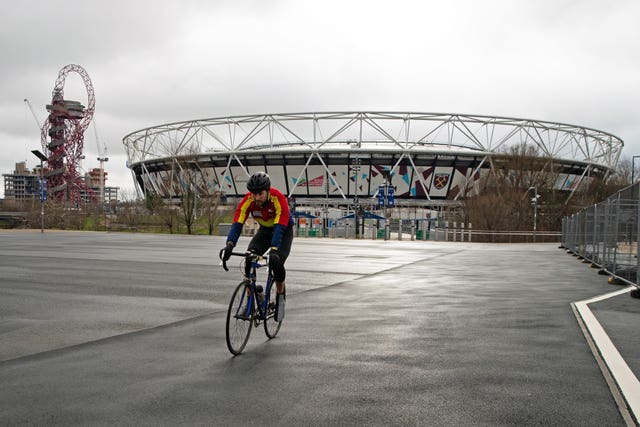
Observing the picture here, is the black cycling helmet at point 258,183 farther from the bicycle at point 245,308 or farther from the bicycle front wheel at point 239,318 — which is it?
the bicycle front wheel at point 239,318

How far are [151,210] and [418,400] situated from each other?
1944 inches

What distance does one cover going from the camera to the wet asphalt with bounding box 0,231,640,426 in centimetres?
383

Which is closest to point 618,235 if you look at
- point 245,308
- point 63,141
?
point 245,308

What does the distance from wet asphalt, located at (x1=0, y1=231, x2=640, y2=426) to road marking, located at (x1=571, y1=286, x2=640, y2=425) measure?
0.37 ft

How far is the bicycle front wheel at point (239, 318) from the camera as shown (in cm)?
537

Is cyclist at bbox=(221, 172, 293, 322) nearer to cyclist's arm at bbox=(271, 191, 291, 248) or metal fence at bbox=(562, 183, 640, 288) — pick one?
cyclist's arm at bbox=(271, 191, 291, 248)

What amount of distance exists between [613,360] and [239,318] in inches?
140

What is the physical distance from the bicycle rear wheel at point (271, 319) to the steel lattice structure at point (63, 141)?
9465 cm

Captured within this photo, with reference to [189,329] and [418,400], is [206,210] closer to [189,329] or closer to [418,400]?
[189,329]

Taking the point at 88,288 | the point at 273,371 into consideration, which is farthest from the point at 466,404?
the point at 88,288

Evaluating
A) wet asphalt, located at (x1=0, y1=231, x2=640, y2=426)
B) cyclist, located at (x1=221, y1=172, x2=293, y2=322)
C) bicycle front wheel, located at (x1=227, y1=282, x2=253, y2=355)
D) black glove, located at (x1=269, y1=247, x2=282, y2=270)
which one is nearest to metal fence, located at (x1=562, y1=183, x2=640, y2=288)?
wet asphalt, located at (x1=0, y1=231, x2=640, y2=426)

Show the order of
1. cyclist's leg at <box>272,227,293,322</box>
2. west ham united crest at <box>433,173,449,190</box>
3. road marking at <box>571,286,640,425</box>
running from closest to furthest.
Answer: road marking at <box>571,286,640,425</box>
cyclist's leg at <box>272,227,293,322</box>
west ham united crest at <box>433,173,449,190</box>

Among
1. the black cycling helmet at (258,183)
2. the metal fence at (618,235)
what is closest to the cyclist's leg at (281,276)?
the black cycling helmet at (258,183)

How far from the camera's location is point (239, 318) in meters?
5.50
